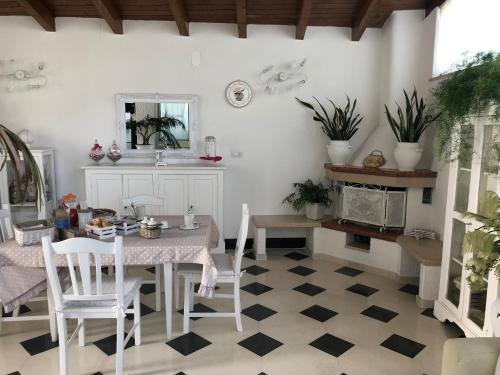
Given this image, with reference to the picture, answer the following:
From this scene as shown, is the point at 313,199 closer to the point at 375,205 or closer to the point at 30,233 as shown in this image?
the point at 375,205

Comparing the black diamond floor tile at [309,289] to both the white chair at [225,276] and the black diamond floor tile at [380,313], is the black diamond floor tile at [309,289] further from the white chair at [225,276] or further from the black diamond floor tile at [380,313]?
the white chair at [225,276]

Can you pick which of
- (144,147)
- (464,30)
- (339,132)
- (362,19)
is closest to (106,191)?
(144,147)

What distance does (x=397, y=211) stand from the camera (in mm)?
4199

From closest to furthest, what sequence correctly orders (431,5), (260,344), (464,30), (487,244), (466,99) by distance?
(487,244), (466,99), (260,344), (464,30), (431,5)

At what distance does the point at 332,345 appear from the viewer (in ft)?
9.18

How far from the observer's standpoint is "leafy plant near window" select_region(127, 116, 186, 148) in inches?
189

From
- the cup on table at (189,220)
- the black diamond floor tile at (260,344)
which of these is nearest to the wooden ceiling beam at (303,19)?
the cup on table at (189,220)

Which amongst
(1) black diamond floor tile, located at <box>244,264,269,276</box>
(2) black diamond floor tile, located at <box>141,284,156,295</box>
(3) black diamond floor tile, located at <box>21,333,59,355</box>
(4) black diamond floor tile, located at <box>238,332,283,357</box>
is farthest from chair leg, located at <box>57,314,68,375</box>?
(1) black diamond floor tile, located at <box>244,264,269,276</box>

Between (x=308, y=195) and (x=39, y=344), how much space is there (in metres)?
3.03

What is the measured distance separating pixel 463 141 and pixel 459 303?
1133 millimetres

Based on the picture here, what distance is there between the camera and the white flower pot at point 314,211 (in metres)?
4.72

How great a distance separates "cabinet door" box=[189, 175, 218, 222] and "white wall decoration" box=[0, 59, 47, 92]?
2102 mm

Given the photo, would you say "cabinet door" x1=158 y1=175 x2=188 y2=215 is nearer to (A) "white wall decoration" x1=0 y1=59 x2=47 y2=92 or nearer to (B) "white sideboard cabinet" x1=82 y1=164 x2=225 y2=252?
(B) "white sideboard cabinet" x1=82 y1=164 x2=225 y2=252

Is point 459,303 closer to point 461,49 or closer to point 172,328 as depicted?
point 172,328
